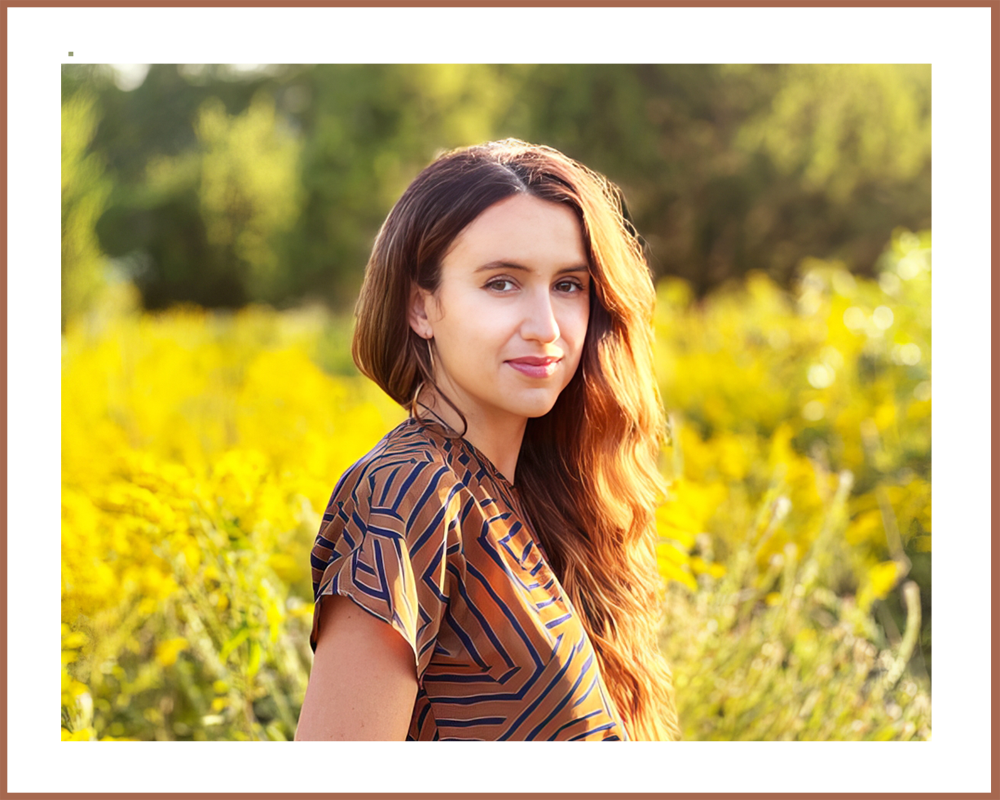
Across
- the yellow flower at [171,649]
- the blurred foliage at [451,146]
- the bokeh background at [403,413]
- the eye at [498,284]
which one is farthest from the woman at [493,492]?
the blurred foliage at [451,146]

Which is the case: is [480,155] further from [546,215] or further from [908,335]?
[908,335]

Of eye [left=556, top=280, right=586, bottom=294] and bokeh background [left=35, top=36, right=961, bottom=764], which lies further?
bokeh background [left=35, top=36, right=961, bottom=764]

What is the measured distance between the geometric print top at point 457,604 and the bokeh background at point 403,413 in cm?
73

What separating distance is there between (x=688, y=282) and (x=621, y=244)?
4.32 meters

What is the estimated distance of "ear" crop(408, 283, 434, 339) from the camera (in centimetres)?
145

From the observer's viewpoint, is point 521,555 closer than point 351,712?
No

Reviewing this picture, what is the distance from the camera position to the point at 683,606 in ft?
8.45

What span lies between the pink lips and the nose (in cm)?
3

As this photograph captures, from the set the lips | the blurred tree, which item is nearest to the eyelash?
the lips

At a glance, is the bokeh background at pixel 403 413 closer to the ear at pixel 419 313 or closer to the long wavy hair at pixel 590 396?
the long wavy hair at pixel 590 396

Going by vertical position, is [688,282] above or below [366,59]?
above

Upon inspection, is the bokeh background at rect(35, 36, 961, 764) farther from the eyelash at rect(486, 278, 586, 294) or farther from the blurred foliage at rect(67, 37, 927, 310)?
the eyelash at rect(486, 278, 586, 294)

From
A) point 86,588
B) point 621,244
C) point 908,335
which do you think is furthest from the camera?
point 908,335

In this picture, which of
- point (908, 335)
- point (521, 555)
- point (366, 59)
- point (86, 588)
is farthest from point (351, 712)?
point (908, 335)
